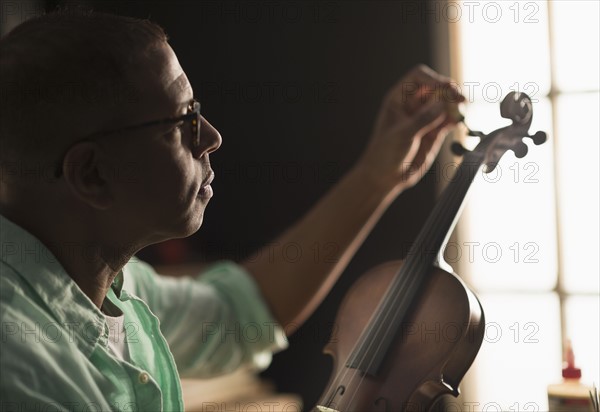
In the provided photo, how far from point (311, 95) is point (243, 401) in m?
0.91

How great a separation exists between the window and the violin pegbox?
0.96 metres

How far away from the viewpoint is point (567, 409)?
868mm

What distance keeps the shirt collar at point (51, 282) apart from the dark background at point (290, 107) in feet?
4.82

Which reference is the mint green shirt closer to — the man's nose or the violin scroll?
the man's nose

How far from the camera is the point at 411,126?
3.62 feet

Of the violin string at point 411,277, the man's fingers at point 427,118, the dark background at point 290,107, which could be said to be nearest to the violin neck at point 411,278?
the violin string at point 411,277

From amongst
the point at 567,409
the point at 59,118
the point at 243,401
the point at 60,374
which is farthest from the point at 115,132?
the point at 243,401

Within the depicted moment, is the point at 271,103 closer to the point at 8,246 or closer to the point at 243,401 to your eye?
the point at 243,401

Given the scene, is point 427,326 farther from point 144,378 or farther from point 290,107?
point 290,107

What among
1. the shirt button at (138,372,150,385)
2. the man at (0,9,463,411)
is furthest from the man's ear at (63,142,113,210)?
the shirt button at (138,372,150,385)

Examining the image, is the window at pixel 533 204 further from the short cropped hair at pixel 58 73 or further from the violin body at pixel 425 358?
A: the short cropped hair at pixel 58 73

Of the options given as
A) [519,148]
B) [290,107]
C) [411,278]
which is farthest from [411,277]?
[290,107]

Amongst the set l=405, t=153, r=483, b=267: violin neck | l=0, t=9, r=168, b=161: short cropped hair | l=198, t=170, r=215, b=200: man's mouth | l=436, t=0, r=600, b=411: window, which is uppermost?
l=0, t=9, r=168, b=161: short cropped hair

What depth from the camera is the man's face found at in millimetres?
779
